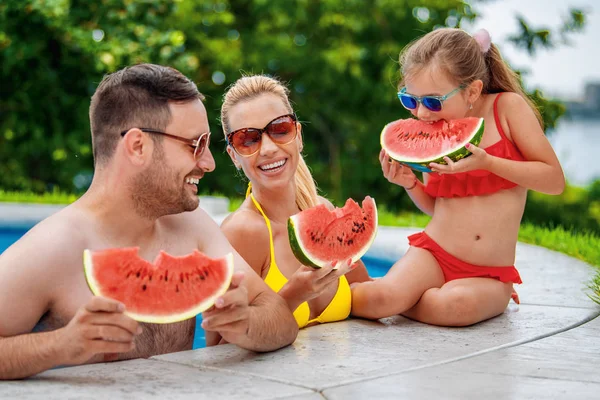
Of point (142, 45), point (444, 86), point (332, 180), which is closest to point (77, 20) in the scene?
point (142, 45)

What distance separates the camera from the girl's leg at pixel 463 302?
162 inches

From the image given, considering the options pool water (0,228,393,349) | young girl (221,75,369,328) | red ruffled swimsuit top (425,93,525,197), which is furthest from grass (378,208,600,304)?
young girl (221,75,369,328)

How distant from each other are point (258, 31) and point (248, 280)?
11538 mm

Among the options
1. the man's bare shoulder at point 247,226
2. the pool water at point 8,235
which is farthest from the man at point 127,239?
the pool water at point 8,235

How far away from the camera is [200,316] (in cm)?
718

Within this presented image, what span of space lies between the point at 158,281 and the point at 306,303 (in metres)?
1.35

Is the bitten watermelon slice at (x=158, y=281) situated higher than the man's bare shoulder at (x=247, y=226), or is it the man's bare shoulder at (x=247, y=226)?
the man's bare shoulder at (x=247, y=226)

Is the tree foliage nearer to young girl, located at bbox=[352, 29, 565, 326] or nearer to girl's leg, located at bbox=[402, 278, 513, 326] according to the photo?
young girl, located at bbox=[352, 29, 565, 326]

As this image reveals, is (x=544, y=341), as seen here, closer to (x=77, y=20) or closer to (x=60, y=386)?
(x=60, y=386)

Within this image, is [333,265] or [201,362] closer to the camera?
[201,362]

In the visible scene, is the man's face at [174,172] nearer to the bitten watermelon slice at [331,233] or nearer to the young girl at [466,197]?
the bitten watermelon slice at [331,233]

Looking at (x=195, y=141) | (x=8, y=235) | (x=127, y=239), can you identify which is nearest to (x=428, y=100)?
(x=195, y=141)

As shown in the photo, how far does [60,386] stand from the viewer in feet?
9.60

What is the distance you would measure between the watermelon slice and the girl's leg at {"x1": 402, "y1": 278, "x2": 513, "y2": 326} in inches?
24.4
